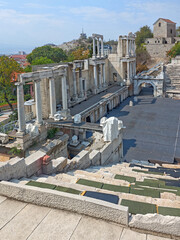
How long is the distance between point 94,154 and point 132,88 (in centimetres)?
3487

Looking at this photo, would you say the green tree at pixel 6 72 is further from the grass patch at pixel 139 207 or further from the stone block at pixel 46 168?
the grass patch at pixel 139 207

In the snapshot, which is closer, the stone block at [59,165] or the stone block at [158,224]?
the stone block at [158,224]

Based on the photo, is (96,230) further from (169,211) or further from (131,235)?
(169,211)

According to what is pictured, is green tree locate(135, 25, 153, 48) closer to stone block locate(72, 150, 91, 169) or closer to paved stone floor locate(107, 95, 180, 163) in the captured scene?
paved stone floor locate(107, 95, 180, 163)

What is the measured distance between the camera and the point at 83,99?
34.7m

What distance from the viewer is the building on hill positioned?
2884 inches

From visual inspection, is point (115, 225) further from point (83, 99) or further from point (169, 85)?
point (169, 85)

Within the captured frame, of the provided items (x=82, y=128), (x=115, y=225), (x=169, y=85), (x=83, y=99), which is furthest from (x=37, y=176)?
(x=169, y=85)

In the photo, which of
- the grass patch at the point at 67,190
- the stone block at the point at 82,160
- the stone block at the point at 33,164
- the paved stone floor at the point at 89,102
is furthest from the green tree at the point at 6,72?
the grass patch at the point at 67,190

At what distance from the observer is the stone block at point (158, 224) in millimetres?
5635

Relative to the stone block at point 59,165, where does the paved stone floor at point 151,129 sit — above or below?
below

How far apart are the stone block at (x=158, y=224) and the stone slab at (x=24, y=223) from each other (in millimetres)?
2331

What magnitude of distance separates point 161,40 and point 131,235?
76295mm

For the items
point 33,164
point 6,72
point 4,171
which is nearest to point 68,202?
point 4,171
